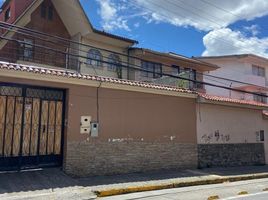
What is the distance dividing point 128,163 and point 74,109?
311cm

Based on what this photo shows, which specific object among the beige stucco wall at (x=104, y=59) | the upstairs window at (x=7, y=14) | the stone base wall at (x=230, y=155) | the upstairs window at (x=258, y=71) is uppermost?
the upstairs window at (x=7, y=14)

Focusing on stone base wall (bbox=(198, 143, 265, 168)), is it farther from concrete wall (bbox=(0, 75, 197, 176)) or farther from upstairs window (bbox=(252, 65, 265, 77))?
upstairs window (bbox=(252, 65, 265, 77))

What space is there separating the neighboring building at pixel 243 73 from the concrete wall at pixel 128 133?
19945 mm

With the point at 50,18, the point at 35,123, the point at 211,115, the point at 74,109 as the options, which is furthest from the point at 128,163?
the point at 50,18

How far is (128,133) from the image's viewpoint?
506 inches

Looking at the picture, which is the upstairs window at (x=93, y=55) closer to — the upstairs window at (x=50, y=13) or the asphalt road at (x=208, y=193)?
the upstairs window at (x=50, y=13)

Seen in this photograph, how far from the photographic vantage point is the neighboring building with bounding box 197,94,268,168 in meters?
15.8

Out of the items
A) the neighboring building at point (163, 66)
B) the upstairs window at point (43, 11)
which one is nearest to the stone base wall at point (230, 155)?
the neighboring building at point (163, 66)

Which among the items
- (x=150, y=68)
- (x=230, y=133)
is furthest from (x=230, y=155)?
(x=150, y=68)

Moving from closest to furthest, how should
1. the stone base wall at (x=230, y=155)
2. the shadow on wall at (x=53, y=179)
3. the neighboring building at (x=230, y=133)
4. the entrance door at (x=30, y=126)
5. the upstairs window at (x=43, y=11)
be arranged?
the shadow on wall at (x=53, y=179) → the entrance door at (x=30, y=126) → the stone base wall at (x=230, y=155) → the neighboring building at (x=230, y=133) → the upstairs window at (x=43, y=11)

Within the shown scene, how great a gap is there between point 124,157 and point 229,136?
7154mm

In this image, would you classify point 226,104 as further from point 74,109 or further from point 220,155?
point 74,109

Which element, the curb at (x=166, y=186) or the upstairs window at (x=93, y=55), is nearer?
the curb at (x=166, y=186)

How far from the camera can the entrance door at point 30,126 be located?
10375 mm
